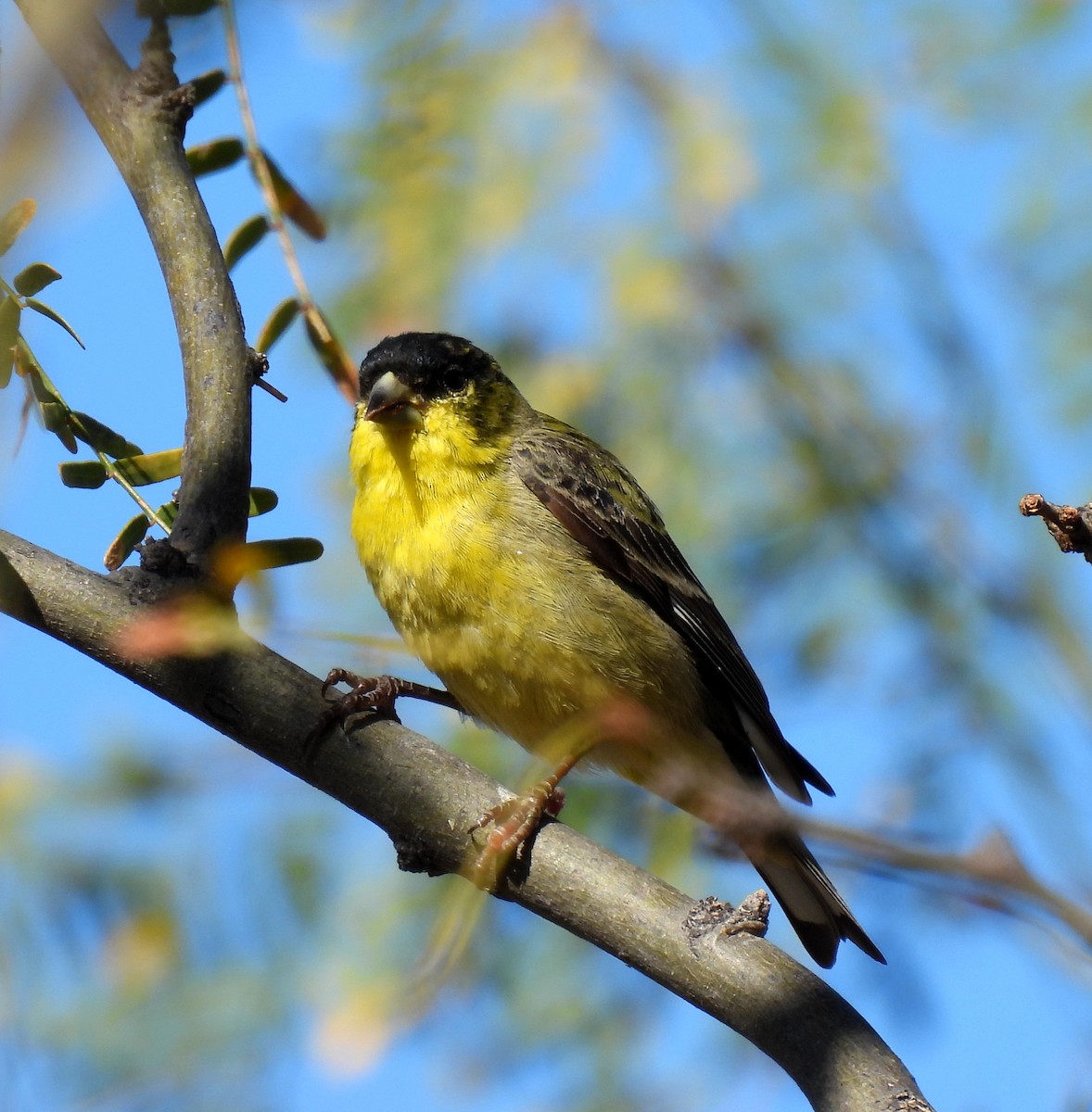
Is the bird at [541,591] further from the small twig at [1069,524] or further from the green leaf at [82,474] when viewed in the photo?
the small twig at [1069,524]

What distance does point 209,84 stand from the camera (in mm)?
3533

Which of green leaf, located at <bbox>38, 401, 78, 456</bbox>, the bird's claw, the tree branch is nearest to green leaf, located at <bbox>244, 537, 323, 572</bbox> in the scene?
the tree branch

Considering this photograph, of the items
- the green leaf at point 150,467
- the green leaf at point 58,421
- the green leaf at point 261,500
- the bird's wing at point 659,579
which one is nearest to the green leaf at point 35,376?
the green leaf at point 58,421

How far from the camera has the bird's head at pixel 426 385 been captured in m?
4.70

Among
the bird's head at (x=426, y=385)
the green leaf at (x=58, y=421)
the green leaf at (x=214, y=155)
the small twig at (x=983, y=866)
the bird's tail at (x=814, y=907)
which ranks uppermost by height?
the bird's head at (x=426, y=385)

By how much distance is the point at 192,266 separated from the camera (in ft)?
10.4

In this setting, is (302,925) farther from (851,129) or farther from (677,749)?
(851,129)

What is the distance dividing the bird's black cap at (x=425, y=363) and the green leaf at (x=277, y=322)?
4.18 ft

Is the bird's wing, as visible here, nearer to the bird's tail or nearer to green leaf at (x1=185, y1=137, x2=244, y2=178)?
the bird's tail

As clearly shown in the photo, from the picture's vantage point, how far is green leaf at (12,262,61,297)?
2754 mm

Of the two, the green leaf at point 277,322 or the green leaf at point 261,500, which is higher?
the green leaf at point 277,322

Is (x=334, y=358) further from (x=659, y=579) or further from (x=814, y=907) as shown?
(x=814, y=907)

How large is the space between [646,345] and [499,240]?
2.63 ft

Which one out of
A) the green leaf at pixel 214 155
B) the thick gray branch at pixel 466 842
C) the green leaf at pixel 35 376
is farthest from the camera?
the green leaf at pixel 214 155
